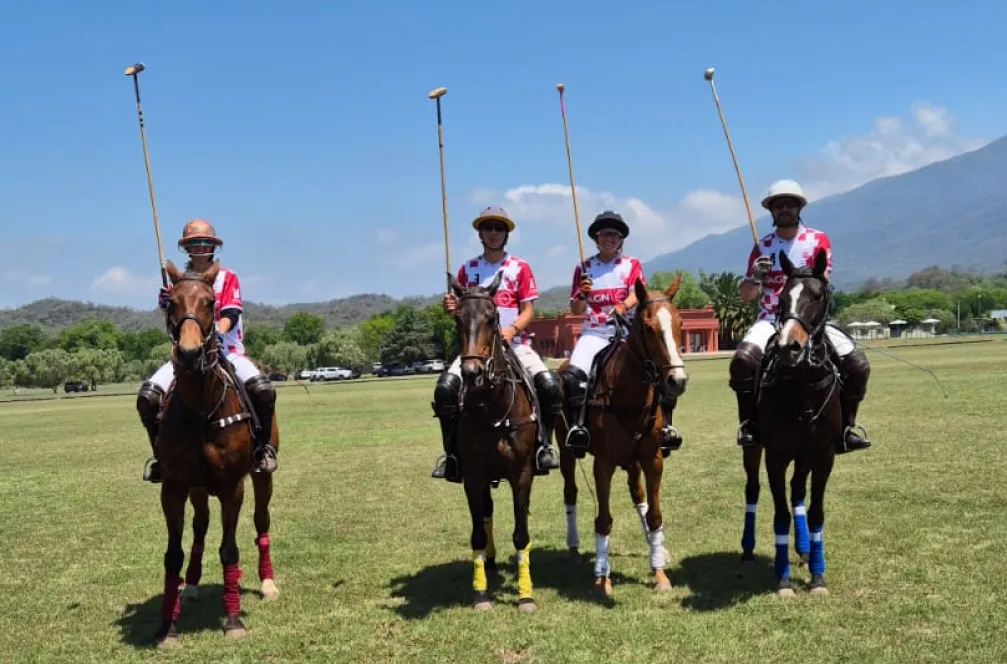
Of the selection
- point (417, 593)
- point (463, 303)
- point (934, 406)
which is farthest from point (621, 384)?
point (934, 406)

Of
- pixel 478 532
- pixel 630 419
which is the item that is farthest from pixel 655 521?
pixel 478 532

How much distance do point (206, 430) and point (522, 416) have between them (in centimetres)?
286

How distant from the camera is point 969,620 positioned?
6.25m

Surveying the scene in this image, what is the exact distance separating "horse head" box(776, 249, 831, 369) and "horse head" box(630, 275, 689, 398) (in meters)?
0.87

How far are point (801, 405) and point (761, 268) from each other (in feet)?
4.54

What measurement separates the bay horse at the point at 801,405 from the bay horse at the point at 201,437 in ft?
15.8

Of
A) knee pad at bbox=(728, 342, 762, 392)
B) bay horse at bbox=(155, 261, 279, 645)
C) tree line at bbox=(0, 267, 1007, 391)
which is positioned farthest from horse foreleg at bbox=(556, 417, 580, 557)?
tree line at bbox=(0, 267, 1007, 391)

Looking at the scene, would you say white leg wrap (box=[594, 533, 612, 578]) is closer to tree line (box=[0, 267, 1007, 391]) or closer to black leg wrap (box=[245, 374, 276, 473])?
black leg wrap (box=[245, 374, 276, 473])

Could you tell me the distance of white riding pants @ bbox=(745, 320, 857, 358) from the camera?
7566 mm

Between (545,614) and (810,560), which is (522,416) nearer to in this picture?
(545,614)

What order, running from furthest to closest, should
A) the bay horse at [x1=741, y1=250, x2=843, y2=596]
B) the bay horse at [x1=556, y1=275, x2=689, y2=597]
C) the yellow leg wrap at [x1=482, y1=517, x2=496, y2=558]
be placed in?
the yellow leg wrap at [x1=482, y1=517, x2=496, y2=558]
the bay horse at [x1=556, y1=275, x2=689, y2=597]
the bay horse at [x1=741, y1=250, x2=843, y2=596]

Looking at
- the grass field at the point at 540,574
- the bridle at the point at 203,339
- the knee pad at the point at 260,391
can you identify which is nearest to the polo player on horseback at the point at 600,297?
the grass field at the point at 540,574

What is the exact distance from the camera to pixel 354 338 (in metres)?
128

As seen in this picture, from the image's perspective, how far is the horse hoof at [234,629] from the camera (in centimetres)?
687
